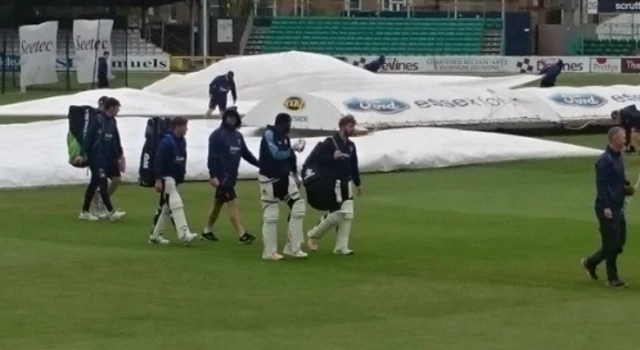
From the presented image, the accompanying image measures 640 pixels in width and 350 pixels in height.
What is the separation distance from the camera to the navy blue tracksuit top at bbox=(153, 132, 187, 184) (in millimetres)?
19312

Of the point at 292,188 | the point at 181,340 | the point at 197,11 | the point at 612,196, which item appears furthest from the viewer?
the point at 197,11

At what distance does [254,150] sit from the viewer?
3144 centimetres

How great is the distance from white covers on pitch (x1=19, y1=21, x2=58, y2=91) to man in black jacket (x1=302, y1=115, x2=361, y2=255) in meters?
36.8

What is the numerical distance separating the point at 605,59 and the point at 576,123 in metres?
37.7

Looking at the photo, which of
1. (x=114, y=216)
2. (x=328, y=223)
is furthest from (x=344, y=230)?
(x=114, y=216)

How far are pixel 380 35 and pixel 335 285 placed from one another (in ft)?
222

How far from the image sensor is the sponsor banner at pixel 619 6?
79.1m

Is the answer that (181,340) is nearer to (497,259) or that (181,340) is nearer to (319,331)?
(319,331)

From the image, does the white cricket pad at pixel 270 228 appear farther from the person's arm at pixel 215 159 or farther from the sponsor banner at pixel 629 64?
the sponsor banner at pixel 629 64

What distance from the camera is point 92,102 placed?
1576 inches

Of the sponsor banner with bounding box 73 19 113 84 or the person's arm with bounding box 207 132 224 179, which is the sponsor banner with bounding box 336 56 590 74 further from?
the person's arm with bounding box 207 132 224 179

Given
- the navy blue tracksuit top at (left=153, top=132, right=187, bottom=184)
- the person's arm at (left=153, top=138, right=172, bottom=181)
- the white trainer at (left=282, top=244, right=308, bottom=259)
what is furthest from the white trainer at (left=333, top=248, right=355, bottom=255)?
the person's arm at (left=153, top=138, right=172, bottom=181)

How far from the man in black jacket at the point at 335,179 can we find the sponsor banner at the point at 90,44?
3834 centimetres

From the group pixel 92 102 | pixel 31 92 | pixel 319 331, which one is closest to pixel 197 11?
pixel 31 92
